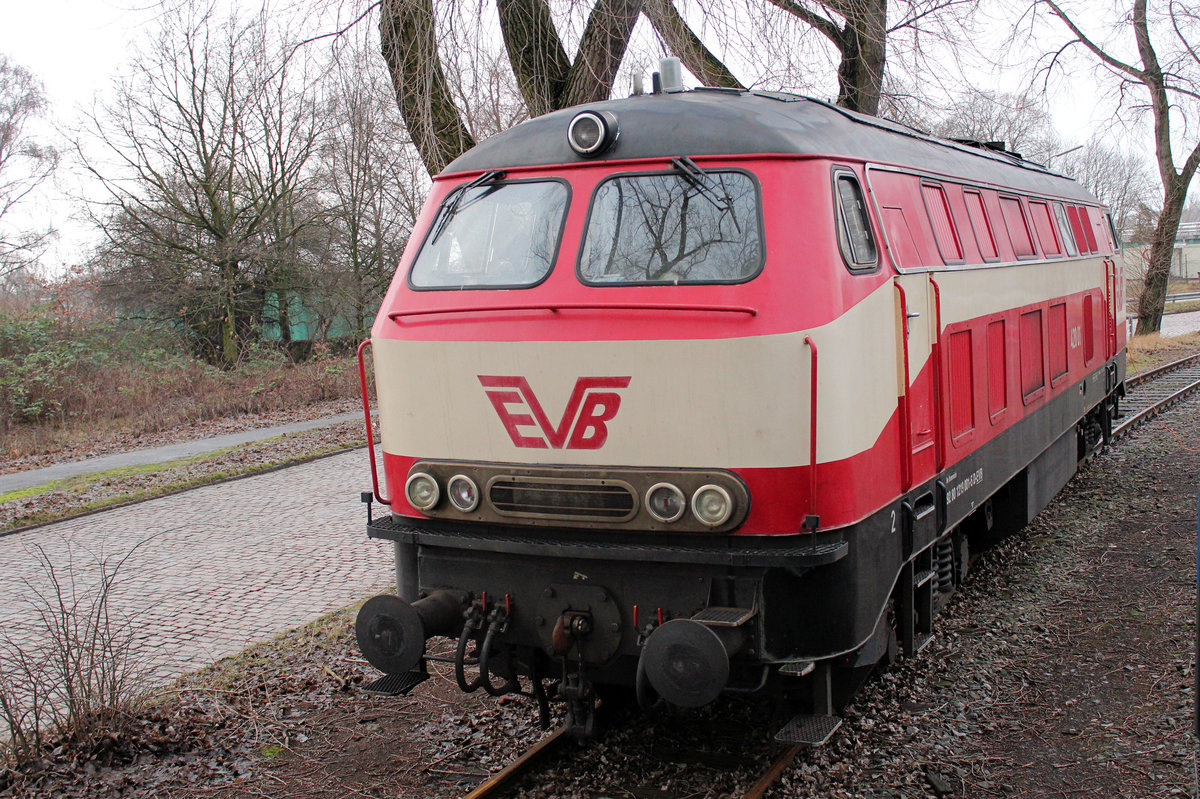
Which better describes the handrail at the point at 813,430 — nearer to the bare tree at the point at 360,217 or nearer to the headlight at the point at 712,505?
the headlight at the point at 712,505

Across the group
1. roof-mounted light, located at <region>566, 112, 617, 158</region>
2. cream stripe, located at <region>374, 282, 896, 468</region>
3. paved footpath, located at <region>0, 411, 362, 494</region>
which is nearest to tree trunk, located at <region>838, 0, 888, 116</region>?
roof-mounted light, located at <region>566, 112, 617, 158</region>

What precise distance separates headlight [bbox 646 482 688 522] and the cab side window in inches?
48.8

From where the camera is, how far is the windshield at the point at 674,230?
4.43 metres

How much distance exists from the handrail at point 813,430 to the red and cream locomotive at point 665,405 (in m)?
0.02

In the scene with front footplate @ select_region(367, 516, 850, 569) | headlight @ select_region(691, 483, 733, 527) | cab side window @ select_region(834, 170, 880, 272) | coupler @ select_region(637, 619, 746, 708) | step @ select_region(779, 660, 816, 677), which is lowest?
step @ select_region(779, 660, 816, 677)

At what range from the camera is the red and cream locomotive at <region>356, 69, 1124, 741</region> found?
166 inches

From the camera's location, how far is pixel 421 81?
951 centimetres

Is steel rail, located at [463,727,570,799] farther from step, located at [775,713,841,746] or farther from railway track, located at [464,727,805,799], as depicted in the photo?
step, located at [775,713,841,746]

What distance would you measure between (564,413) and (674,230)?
95 cm

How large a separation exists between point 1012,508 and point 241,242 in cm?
2231

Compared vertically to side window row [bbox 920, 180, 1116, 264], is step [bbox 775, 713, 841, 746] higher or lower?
lower

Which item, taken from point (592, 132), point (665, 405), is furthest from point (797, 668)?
point (592, 132)

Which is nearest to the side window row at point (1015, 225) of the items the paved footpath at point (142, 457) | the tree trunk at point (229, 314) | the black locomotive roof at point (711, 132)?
the black locomotive roof at point (711, 132)

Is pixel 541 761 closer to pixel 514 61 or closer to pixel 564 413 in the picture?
pixel 564 413
